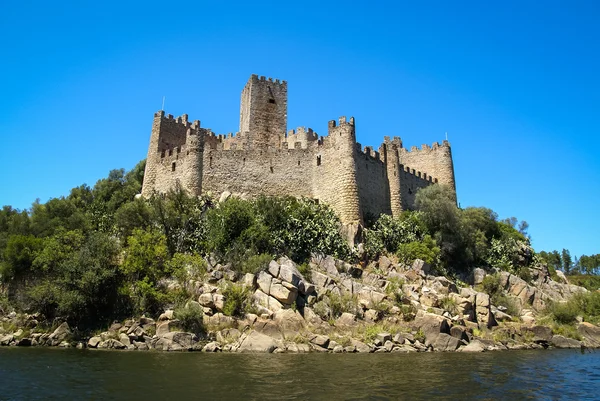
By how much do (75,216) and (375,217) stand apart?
25778 millimetres

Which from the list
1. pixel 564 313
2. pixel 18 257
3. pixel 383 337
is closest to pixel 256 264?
pixel 383 337

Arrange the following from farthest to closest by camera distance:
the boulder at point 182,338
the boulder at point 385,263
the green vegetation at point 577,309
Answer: the boulder at point 385,263
the green vegetation at point 577,309
the boulder at point 182,338

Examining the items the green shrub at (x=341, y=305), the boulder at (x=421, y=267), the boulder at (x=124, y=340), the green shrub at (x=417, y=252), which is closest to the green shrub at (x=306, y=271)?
the green shrub at (x=341, y=305)

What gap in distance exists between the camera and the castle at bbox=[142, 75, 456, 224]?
1622 inches

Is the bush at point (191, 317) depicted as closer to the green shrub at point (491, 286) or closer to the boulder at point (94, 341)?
the boulder at point (94, 341)

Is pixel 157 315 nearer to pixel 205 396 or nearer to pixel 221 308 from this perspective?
pixel 221 308

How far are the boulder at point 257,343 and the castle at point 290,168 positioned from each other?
15.4 metres

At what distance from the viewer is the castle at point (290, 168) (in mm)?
41188

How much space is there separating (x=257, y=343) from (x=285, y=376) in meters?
8.42

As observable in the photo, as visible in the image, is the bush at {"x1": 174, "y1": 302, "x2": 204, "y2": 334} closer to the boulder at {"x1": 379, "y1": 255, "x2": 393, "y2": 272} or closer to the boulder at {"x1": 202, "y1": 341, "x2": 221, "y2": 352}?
the boulder at {"x1": 202, "y1": 341, "x2": 221, "y2": 352}

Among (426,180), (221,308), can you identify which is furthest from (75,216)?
(426,180)

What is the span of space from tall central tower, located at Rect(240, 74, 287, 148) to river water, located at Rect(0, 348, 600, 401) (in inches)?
1226

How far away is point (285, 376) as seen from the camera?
18.0 meters

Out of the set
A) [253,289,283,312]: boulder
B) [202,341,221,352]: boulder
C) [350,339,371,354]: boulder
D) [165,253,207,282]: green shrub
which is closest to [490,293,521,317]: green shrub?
[350,339,371,354]: boulder
